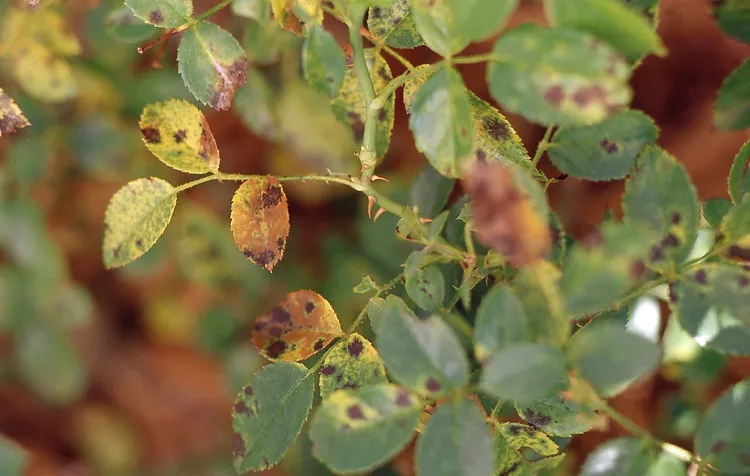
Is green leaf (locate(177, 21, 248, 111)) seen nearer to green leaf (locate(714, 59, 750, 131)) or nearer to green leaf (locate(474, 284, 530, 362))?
green leaf (locate(474, 284, 530, 362))

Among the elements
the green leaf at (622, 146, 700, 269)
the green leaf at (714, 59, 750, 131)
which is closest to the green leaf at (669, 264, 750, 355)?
the green leaf at (622, 146, 700, 269)

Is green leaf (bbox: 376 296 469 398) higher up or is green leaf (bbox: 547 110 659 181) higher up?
green leaf (bbox: 547 110 659 181)

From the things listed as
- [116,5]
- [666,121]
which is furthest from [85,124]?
[666,121]

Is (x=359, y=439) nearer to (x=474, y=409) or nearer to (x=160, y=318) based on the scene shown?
(x=474, y=409)

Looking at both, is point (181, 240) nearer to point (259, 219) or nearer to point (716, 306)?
point (259, 219)

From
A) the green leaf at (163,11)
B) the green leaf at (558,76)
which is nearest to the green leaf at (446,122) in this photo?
the green leaf at (558,76)

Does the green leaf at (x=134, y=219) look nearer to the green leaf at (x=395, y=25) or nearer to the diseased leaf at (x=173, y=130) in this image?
the diseased leaf at (x=173, y=130)
